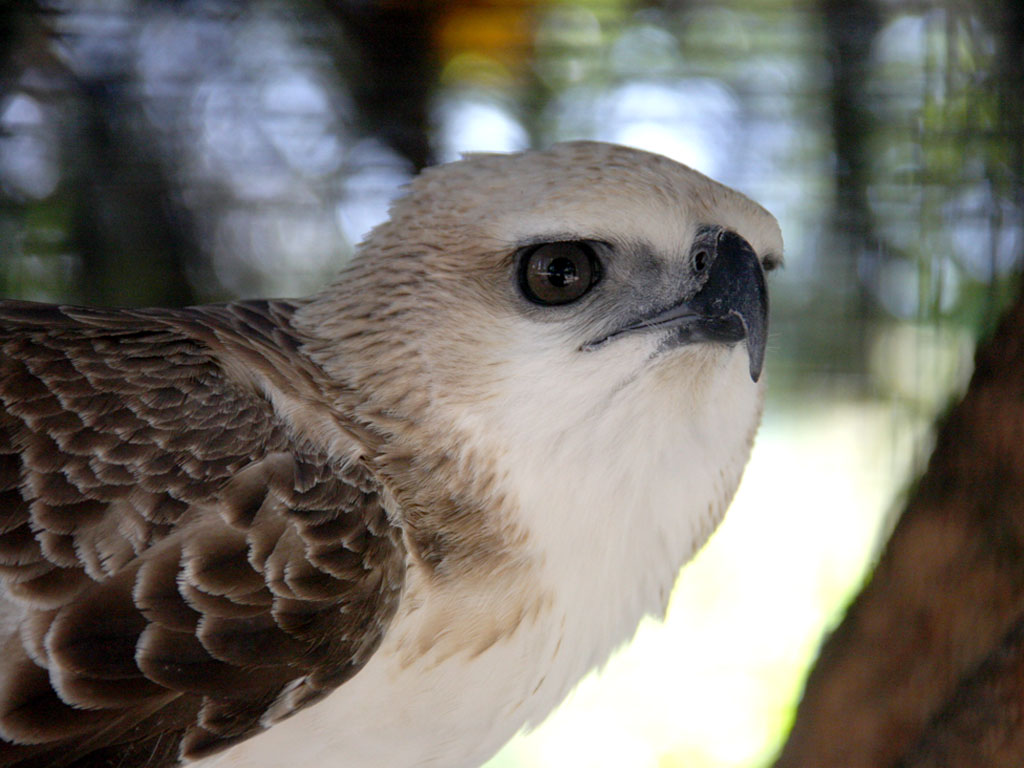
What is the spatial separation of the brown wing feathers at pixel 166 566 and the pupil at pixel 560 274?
0.27m

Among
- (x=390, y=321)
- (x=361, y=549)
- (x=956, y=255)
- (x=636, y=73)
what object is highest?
(x=636, y=73)

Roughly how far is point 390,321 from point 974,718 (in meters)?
0.78

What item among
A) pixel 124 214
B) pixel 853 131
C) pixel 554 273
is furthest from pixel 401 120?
pixel 554 273

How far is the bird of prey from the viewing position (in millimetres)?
737

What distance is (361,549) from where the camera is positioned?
0.79 meters

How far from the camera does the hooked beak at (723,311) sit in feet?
2.92

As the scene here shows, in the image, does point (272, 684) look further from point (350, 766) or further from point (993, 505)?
point (993, 505)

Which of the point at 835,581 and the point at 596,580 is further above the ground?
the point at 596,580

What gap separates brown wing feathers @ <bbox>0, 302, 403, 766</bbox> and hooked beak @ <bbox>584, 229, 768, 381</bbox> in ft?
1.09

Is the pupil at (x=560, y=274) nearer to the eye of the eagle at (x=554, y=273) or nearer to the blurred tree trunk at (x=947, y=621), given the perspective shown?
the eye of the eagle at (x=554, y=273)

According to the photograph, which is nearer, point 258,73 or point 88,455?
point 88,455

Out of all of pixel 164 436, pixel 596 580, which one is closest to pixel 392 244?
pixel 164 436

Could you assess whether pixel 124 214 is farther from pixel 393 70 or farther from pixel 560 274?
pixel 560 274

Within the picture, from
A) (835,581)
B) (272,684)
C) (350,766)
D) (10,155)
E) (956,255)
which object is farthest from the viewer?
(835,581)
